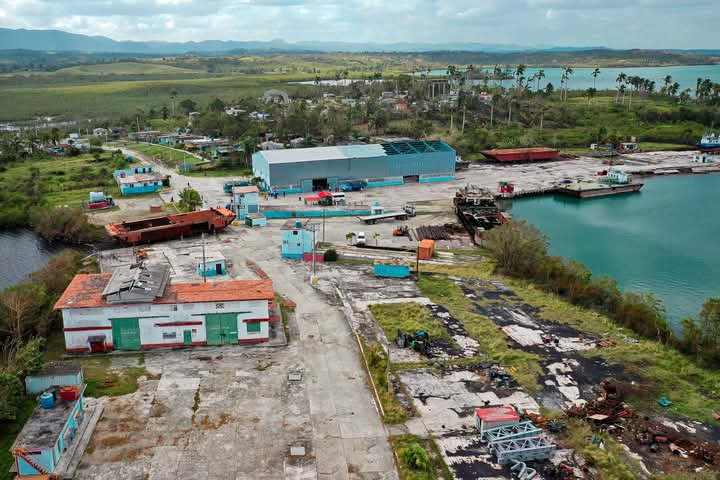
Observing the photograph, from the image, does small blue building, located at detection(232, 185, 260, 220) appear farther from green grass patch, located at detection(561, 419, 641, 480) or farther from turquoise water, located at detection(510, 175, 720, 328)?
green grass patch, located at detection(561, 419, 641, 480)

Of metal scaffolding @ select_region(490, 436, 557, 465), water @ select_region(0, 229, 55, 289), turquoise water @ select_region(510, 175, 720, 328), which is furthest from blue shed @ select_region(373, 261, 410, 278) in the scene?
water @ select_region(0, 229, 55, 289)

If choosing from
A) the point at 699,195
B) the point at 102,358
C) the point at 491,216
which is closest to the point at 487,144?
the point at 699,195

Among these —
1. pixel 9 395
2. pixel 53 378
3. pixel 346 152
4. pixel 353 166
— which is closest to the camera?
pixel 9 395

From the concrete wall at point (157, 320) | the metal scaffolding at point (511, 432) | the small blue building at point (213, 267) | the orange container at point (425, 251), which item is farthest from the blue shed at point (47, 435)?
the orange container at point (425, 251)

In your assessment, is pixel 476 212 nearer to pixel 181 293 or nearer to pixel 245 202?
pixel 245 202

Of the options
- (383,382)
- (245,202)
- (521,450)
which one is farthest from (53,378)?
(245,202)

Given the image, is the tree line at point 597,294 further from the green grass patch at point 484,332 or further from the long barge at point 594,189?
the long barge at point 594,189
